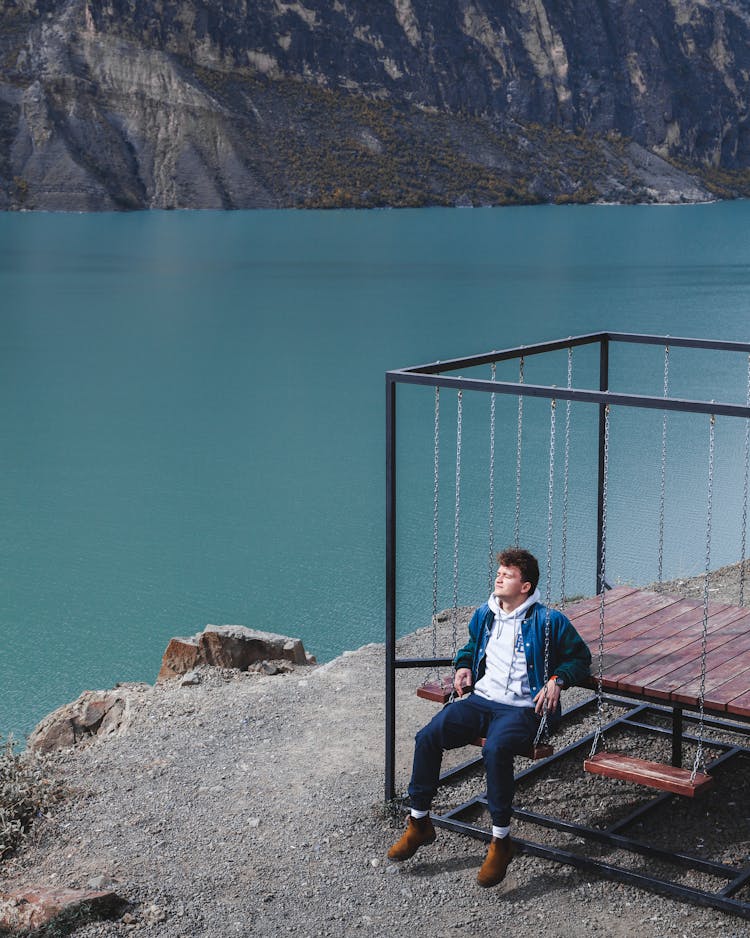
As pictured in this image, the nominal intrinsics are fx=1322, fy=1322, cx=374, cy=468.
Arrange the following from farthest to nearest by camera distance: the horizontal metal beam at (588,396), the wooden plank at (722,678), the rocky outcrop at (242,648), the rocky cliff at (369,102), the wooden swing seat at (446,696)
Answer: the rocky cliff at (369,102)
the rocky outcrop at (242,648)
the wooden swing seat at (446,696)
the wooden plank at (722,678)
the horizontal metal beam at (588,396)

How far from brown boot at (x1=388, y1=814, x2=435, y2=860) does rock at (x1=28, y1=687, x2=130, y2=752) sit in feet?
8.95

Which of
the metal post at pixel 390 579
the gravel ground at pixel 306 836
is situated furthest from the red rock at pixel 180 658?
the metal post at pixel 390 579

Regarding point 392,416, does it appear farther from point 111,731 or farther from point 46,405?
point 46,405

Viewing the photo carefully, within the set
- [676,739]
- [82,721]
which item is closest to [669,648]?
[676,739]

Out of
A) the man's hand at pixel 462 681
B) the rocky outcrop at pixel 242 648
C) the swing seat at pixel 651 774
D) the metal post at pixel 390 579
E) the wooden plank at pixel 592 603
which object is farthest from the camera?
the rocky outcrop at pixel 242 648

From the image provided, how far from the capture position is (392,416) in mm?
5504

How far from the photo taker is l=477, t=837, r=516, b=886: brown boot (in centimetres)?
503

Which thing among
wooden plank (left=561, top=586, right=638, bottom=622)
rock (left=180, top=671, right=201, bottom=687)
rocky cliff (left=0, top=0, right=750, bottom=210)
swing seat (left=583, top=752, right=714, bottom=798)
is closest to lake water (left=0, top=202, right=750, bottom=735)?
rock (left=180, top=671, right=201, bottom=687)

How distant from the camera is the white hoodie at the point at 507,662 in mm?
5082

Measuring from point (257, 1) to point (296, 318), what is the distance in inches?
3422

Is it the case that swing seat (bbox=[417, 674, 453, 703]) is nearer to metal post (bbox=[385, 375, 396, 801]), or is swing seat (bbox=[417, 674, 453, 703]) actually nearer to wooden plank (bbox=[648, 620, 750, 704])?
metal post (bbox=[385, 375, 396, 801])

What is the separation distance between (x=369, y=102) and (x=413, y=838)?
4490 inches

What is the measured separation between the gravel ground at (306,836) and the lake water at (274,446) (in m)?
3.64

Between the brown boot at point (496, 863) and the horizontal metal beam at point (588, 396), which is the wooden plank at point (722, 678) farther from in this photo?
the horizontal metal beam at point (588, 396)
